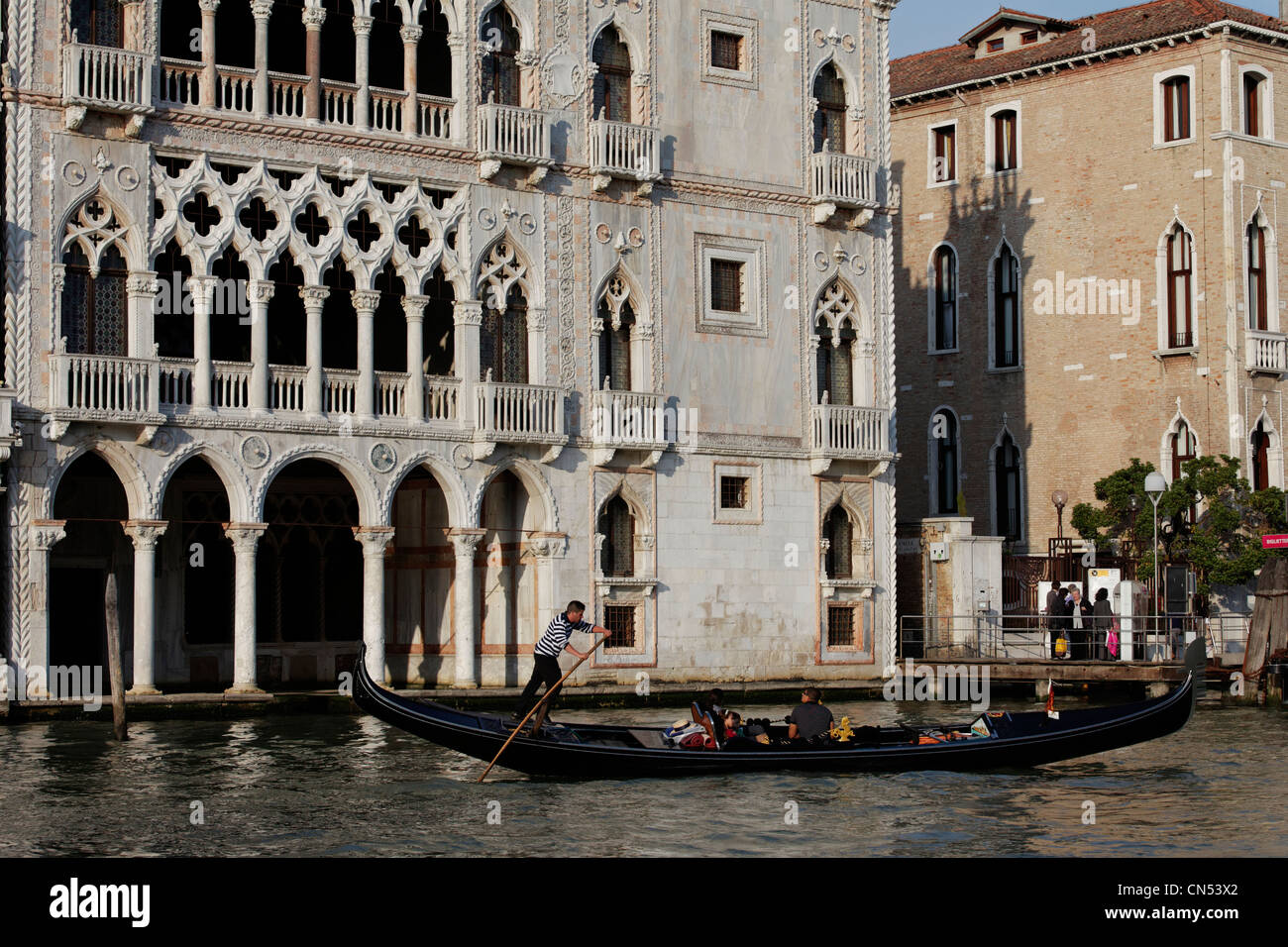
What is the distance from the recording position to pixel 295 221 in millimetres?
25484

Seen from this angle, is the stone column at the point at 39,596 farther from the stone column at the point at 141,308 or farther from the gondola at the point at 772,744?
the gondola at the point at 772,744

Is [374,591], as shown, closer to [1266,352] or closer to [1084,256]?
[1084,256]

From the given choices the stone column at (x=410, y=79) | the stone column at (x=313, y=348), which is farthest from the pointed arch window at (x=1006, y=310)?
the stone column at (x=313, y=348)

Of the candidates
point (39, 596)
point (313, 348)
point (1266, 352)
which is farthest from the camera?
point (1266, 352)

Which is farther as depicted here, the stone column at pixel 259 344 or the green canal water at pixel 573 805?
the stone column at pixel 259 344

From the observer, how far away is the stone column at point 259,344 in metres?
24.8

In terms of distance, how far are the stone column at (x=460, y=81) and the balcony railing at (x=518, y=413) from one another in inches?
132

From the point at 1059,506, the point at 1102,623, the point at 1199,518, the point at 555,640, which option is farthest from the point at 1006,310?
the point at 555,640

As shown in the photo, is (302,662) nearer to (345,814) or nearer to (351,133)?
(351,133)

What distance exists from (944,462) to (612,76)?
1300cm

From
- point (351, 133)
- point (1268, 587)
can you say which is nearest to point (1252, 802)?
point (1268, 587)

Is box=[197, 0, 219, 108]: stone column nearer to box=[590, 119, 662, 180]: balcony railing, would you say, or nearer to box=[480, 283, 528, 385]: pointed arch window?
box=[480, 283, 528, 385]: pointed arch window

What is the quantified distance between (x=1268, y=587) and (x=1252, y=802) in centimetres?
1040

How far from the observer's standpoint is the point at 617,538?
28.0 metres
